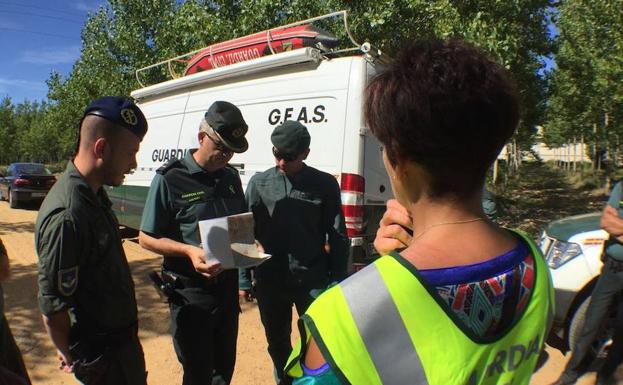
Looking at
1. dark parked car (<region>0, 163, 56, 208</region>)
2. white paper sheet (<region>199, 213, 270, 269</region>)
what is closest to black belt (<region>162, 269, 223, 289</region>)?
white paper sheet (<region>199, 213, 270, 269</region>)

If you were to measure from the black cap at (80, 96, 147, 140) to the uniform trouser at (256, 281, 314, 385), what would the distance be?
5.18ft

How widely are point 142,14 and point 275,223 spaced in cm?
1411

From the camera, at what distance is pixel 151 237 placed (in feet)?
8.59

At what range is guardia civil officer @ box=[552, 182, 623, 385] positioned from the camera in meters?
3.20

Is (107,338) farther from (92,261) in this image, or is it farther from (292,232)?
(292,232)

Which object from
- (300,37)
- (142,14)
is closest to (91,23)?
(142,14)

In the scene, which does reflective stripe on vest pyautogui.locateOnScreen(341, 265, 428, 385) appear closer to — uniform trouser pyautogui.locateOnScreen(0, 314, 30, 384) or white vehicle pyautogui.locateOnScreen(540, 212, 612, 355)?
uniform trouser pyautogui.locateOnScreen(0, 314, 30, 384)

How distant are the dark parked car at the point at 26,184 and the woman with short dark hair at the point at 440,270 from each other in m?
16.4

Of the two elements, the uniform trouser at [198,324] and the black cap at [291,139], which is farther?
the black cap at [291,139]

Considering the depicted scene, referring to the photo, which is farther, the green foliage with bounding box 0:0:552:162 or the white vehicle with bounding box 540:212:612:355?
the green foliage with bounding box 0:0:552:162

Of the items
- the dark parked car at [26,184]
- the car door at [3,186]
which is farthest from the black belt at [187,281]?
the car door at [3,186]

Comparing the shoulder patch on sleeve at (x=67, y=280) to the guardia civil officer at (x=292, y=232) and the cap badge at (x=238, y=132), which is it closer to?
the cap badge at (x=238, y=132)

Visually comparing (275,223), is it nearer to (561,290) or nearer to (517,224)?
(561,290)

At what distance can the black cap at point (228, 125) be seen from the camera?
267cm
